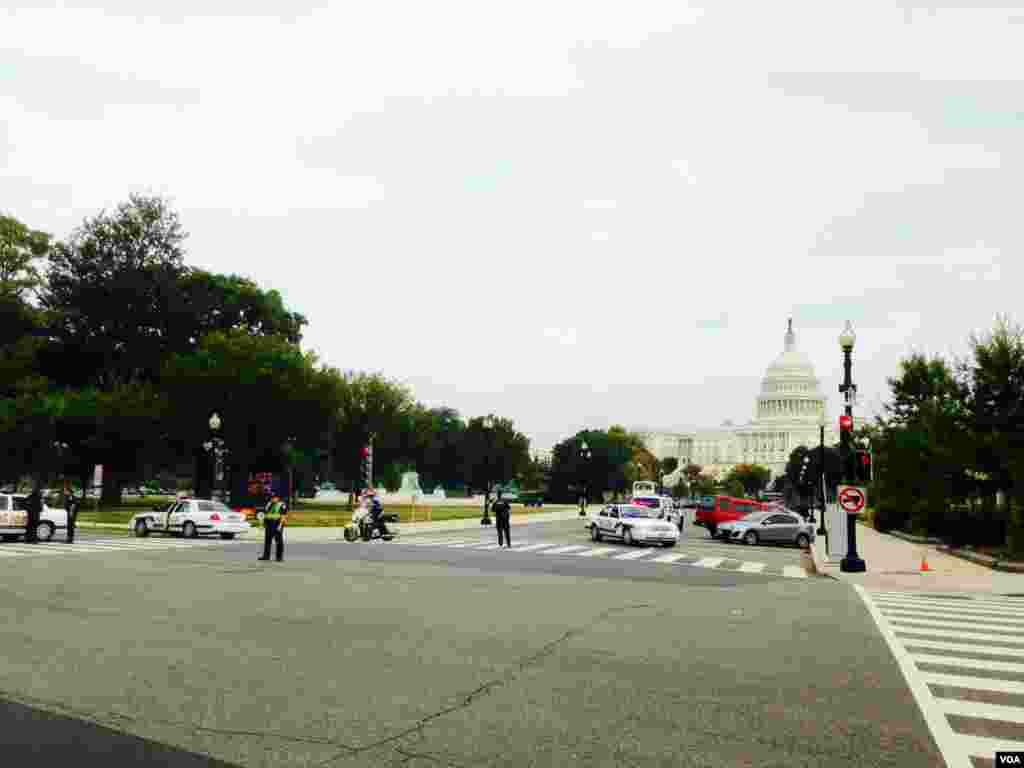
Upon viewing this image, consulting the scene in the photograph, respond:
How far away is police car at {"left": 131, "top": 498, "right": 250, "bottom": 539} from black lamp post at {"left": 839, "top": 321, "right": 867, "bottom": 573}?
72.6ft

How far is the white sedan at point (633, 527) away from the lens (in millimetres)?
34719

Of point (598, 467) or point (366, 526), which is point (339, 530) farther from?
point (598, 467)

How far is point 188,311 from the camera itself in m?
66.4

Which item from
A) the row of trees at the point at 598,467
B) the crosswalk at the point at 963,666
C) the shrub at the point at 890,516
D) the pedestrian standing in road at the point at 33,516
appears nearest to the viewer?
the crosswalk at the point at 963,666

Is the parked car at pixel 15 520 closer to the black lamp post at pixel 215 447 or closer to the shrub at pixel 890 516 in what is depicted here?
the black lamp post at pixel 215 447

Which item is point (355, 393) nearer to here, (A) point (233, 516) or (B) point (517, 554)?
(A) point (233, 516)

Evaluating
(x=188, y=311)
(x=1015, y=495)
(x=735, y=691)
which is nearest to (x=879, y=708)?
(x=735, y=691)

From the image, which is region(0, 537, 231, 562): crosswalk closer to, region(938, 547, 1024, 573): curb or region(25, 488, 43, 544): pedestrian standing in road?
region(25, 488, 43, 544): pedestrian standing in road

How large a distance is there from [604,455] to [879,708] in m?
130

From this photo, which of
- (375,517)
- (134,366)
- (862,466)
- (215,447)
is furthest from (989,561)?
(134,366)

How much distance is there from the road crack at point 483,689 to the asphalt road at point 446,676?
0.10ft

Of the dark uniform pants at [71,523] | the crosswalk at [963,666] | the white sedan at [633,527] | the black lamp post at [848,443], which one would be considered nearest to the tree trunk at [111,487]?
the dark uniform pants at [71,523]

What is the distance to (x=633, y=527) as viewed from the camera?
35219mm

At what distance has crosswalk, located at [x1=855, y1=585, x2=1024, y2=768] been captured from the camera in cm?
754
